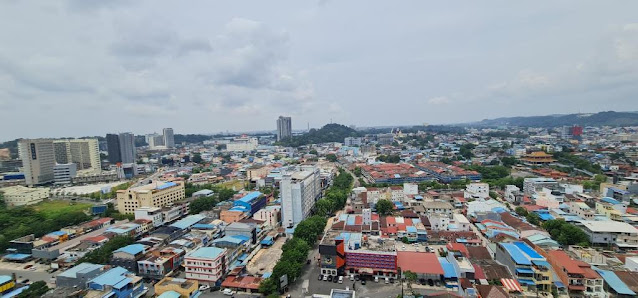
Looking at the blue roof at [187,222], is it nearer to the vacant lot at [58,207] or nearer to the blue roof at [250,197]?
the blue roof at [250,197]

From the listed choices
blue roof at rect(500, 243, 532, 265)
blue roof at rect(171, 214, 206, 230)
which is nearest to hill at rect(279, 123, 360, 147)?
blue roof at rect(171, 214, 206, 230)

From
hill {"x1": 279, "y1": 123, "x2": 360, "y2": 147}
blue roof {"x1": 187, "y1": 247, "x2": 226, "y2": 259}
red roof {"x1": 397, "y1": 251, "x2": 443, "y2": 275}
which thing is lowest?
red roof {"x1": 397, "y1": 251, "x2": 443, "y2": 275}

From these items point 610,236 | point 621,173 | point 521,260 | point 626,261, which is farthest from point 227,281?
point 621,173

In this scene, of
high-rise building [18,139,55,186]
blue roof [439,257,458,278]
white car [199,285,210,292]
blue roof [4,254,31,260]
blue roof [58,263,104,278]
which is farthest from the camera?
high-rise building [18,139,55,186]

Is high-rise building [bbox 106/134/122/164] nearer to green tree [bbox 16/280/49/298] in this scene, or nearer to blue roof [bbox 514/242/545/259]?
green tree [bbox 16/280/49/298]

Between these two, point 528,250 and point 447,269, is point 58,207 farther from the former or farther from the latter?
point 528,250

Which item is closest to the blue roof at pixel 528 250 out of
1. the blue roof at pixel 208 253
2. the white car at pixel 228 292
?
the white car at pixel 228 292

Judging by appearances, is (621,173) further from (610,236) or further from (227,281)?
(227,281)
